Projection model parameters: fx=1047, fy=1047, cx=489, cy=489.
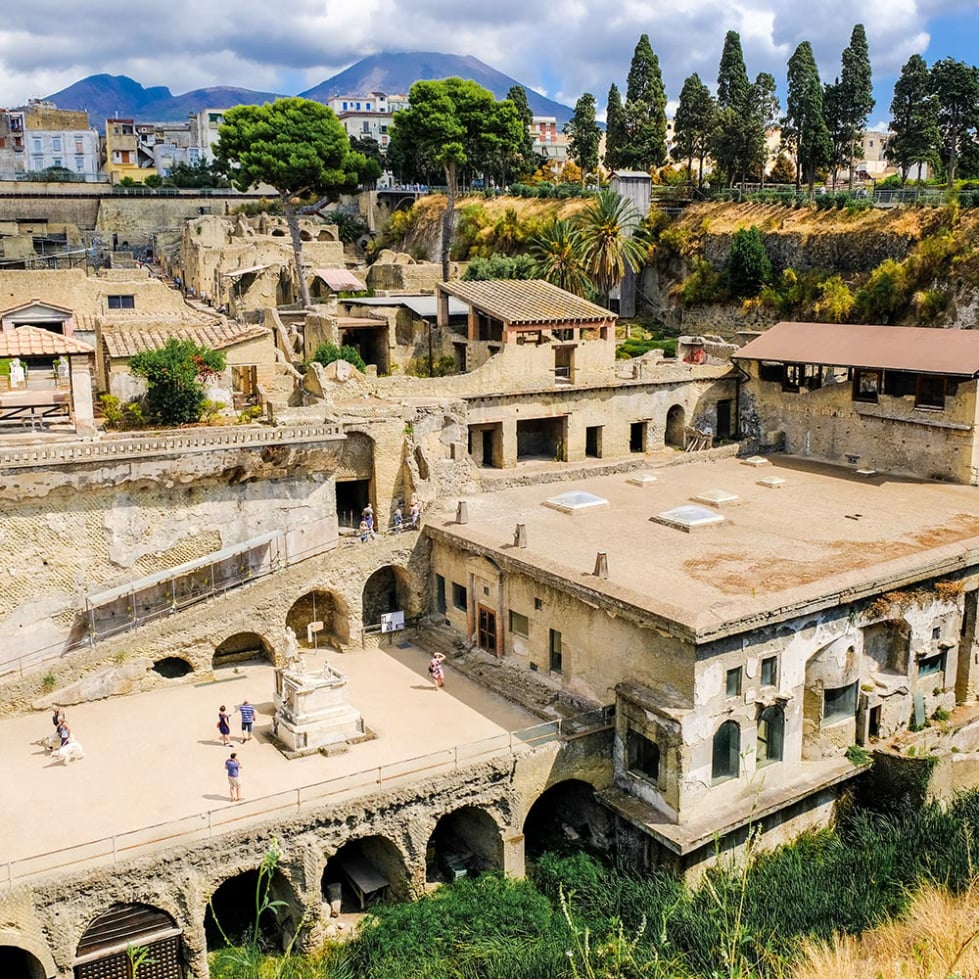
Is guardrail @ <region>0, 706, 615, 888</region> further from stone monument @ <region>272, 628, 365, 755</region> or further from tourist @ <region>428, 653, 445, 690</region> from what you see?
tourist @ <region>428, 653, 445, 690</region>

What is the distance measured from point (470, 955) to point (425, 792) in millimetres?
3880

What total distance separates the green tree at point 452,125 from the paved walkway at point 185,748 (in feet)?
132

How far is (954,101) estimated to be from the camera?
2377 inches

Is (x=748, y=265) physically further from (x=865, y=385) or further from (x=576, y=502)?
(x=576, y=502)

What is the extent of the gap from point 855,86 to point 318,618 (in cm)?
4783

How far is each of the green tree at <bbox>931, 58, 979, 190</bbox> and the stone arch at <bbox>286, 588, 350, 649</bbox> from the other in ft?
151

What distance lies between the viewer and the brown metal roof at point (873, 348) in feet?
115

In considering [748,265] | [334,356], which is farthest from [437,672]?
[748,265]

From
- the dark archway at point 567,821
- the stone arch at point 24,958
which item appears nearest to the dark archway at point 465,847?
the dark archway at point 567,821

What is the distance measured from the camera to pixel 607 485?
120 ft

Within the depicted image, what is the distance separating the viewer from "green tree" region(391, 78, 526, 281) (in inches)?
2569

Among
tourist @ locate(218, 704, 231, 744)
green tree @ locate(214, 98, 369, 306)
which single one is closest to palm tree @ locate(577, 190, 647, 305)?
green tree @ locate(214, 98, 369, 306)

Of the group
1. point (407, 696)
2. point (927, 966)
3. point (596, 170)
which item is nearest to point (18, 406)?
point (407, 696)

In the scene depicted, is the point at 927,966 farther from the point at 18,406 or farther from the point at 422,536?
the point at 18,406
